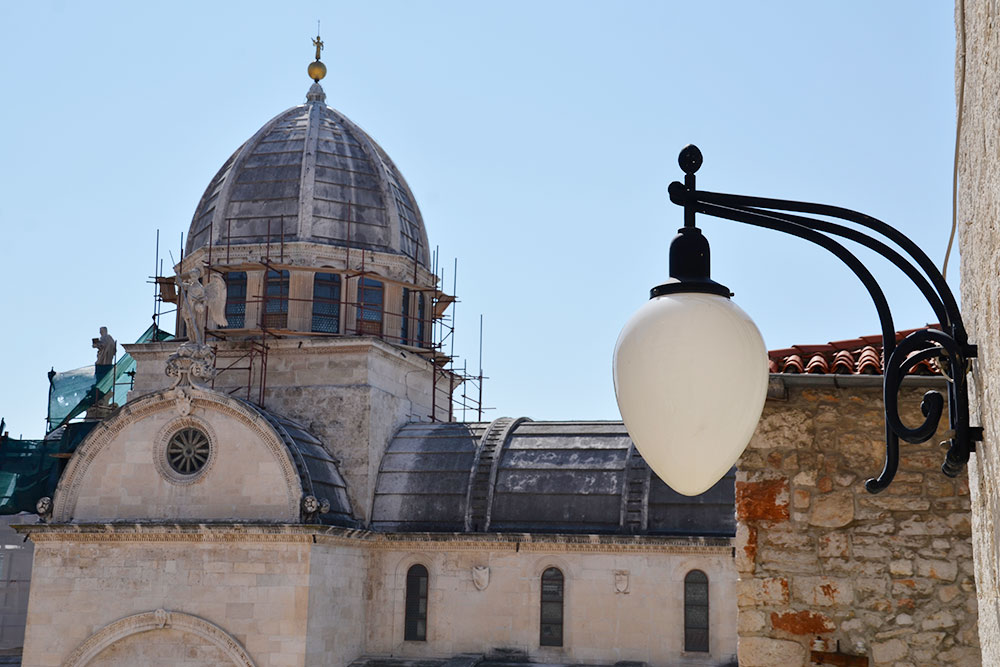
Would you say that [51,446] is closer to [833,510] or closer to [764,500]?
[764,500]

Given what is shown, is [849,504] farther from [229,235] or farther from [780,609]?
[229,235]

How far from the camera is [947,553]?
8.20 meters

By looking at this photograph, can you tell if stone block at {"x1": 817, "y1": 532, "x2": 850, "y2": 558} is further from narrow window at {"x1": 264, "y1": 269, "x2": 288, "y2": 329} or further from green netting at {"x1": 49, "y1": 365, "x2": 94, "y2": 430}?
green netting at {"x1": 49, "y1": 365, "x2": 94, "y2": 430}

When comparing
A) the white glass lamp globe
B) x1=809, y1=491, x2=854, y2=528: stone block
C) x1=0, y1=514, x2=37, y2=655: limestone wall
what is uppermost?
the white glass lamp globe

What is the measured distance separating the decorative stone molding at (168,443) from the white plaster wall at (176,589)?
1.24 meters

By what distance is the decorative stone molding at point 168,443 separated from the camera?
2277 centimetres

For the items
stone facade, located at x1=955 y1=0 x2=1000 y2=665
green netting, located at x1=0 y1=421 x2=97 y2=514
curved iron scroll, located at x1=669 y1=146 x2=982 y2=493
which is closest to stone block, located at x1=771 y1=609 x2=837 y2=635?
stone facade, located at x1=955 y1=0 x2=1000 y2=665

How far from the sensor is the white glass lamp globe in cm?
327

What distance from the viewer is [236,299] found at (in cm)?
2680

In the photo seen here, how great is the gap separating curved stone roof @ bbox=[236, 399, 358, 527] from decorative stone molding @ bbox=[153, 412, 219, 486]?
92 cm

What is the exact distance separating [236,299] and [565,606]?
10.0 m

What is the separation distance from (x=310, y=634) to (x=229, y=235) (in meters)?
9.68

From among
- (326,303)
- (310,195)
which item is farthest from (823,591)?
(310,195)

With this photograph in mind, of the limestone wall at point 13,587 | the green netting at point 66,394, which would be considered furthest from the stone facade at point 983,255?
the limestone wall at point 13,587
